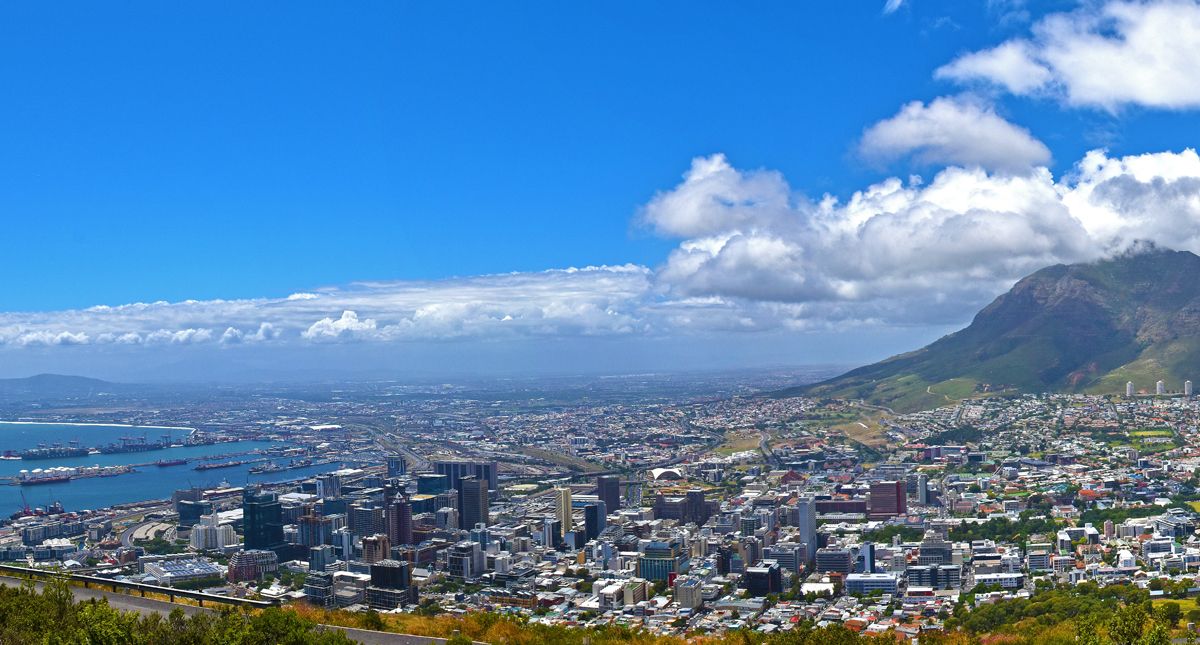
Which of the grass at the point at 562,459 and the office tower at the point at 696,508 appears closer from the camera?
the office tower at the point at 696,508

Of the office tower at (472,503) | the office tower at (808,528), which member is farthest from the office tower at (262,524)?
the office tower at (808,528)

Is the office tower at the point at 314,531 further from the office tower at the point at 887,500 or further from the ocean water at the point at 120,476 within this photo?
the office tower at the point at 887,500

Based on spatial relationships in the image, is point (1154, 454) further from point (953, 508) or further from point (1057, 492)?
point (953, 508)

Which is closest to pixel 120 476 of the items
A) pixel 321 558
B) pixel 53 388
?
pixel 321 558

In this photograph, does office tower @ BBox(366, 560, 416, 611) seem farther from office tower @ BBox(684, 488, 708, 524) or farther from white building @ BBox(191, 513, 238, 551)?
office tower @ BBox(684, 488, 708, 524)

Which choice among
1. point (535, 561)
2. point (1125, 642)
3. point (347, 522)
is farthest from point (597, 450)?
point (1125, 642)

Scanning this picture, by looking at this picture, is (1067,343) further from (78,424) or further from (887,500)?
(78,424)
